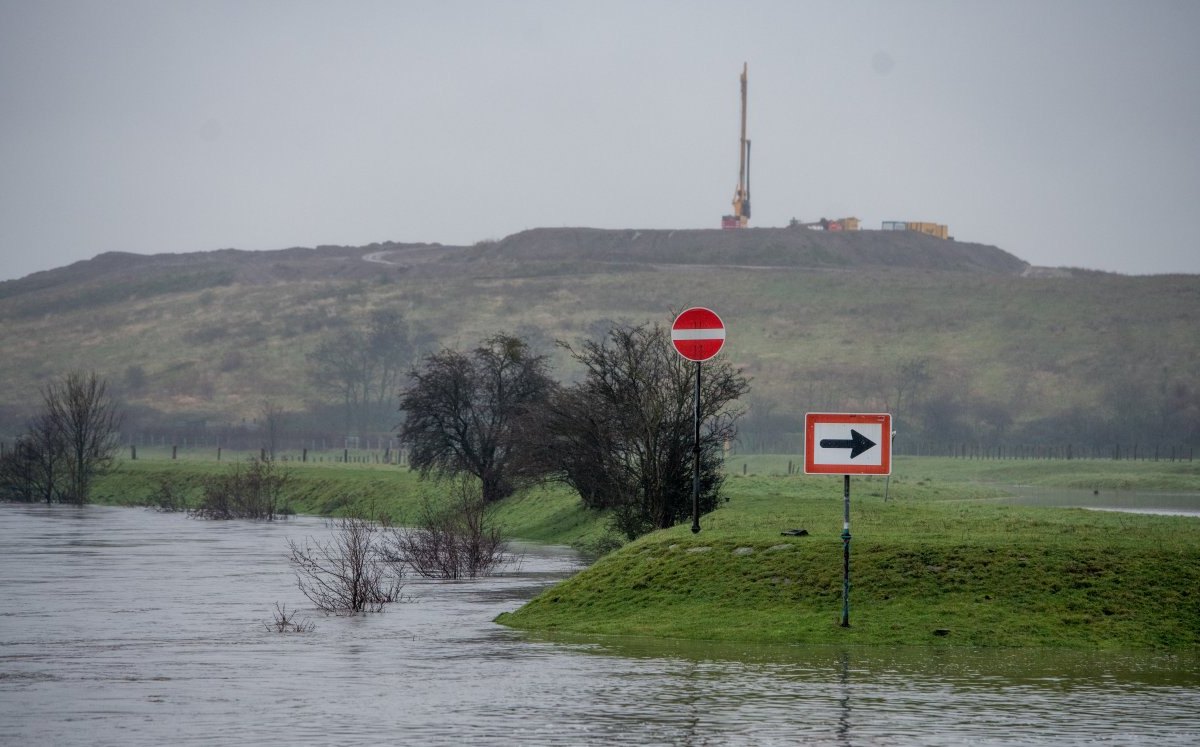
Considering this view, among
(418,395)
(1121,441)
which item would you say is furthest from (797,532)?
(1121,441)

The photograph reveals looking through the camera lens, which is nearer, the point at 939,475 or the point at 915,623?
the point at 915,623

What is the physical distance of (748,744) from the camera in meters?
15.0

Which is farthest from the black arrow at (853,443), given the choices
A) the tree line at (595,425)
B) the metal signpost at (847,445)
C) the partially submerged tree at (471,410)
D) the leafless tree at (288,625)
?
the partially submerged tree at (471,410)

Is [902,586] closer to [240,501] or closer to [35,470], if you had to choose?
[240,501]

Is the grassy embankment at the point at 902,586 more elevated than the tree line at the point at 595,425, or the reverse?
the tree line at the point at 595,425

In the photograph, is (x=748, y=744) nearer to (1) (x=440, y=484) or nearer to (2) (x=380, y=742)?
(2) (x=380, y=742)

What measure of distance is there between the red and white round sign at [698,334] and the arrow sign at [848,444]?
295 inches

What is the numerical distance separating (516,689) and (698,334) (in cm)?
1212

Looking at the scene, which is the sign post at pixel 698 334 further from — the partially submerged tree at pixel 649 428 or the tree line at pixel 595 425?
the partially submerged tree at pixel 649 428

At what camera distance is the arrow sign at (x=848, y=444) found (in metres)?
21.8

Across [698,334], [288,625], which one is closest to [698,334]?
[698,334]

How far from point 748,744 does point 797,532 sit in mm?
12475

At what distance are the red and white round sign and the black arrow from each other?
7.52m

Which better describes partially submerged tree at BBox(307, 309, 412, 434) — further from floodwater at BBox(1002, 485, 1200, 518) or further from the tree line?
the tree line
